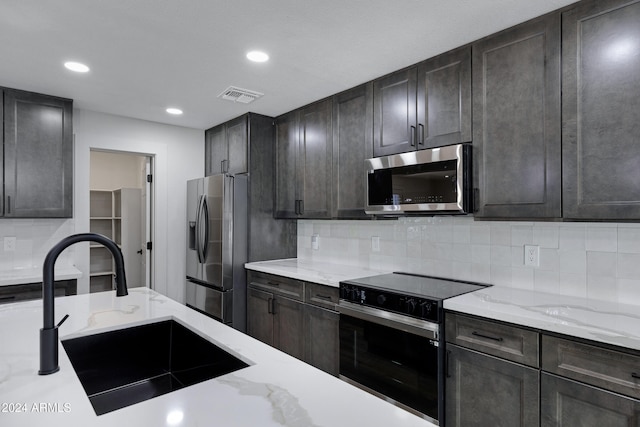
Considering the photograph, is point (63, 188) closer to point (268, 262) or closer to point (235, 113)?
point (235, 113)

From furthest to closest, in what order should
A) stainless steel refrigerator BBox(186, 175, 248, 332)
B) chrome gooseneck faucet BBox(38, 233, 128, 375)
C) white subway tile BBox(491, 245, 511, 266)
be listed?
stainless steel refrigerator BBox(186, 175, 248, 332), white subway tile BBox(491, 245, 511, 266), chrome gooseneck faucet BBox(38, 233, 128, 375)

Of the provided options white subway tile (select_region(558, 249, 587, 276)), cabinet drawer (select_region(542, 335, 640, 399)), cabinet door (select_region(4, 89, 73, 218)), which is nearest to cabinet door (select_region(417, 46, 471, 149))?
white subway tile (select_region(558, 249, 587, 276))

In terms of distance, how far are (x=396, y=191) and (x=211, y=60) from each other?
1536mm

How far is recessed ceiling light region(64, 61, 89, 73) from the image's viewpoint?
8.22 ft

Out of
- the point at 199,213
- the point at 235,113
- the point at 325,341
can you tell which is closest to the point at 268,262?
the point at 199,213

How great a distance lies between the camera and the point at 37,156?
305 centimetres

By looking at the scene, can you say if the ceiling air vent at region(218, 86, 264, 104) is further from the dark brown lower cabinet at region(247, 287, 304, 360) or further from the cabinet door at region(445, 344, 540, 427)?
the cabinet door at region(445, 344, 540, 427)

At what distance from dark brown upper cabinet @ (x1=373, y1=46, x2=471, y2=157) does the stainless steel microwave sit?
0.29 ft

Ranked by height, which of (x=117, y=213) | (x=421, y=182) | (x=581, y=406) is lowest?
(x=581, y=406)

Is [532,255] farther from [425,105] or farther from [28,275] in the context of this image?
[28,275]

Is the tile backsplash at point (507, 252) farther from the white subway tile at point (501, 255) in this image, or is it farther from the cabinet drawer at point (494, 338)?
the cabinet drawer at point (494, 338)

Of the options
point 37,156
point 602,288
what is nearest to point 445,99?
point 602,288

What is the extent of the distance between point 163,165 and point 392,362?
10.6ft

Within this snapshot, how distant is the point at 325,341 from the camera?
2699 mm
